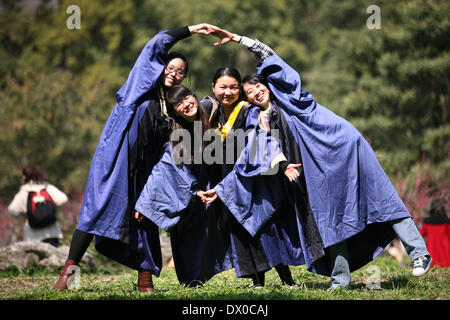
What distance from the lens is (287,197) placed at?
473 centimetres

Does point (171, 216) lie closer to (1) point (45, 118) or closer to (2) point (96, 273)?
→ (2) point (96, 273)

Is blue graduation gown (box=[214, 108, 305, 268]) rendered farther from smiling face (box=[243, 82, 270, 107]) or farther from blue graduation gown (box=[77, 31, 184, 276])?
blue graduation gown (box=[77, 31, 184, 276])

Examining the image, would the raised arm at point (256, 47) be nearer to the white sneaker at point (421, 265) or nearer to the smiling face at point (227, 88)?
the smiling face at point (227, 88)

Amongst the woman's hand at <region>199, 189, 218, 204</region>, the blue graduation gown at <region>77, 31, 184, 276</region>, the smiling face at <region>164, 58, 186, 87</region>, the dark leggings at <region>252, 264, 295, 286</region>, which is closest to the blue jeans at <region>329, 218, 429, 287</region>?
the dark leggings at <region>252, 264, 295, 286</region>

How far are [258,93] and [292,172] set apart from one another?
0.77 metres

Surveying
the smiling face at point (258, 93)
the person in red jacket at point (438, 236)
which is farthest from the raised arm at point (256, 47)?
the person in red jacket at point (438, 236)

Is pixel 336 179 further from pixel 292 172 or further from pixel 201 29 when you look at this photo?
pixel 201 29

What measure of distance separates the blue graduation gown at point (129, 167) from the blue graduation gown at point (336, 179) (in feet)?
2.99

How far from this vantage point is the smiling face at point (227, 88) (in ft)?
15.6

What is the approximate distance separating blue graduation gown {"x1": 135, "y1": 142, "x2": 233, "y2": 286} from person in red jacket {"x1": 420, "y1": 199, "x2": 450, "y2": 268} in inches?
135

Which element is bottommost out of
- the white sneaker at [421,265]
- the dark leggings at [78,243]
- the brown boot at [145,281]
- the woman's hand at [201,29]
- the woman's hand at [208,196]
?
the brown boot at [145,281]

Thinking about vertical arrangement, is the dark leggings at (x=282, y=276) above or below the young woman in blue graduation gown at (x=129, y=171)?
below

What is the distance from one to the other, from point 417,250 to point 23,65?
19726 mm
